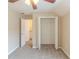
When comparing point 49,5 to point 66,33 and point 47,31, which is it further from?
point 47,31

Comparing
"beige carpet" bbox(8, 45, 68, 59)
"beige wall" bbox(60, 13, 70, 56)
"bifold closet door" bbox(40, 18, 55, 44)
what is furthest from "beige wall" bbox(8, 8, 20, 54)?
"beige wall" bbox(60, 13, 70, 56)

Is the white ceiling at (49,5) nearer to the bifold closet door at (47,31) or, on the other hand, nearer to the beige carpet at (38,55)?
the beige carpet at (38,55)

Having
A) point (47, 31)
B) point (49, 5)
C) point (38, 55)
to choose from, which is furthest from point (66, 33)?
point (47, 31)

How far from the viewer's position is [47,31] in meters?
8.67

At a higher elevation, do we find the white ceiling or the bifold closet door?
the white ceiling

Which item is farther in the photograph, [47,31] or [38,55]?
[47,31]

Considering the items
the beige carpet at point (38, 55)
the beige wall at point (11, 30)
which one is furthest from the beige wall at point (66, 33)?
the beige wall at point (11, 30)

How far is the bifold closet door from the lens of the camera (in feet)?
28.2

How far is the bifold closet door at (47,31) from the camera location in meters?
8.59

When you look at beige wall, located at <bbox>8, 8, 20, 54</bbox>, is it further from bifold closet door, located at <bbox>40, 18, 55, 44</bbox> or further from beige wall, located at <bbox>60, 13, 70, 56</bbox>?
beige wall, located at <bbox>60, 13, 70, 56</bbox>

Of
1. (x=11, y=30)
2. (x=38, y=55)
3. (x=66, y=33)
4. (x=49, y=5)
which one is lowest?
(x=38, y=55)
